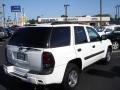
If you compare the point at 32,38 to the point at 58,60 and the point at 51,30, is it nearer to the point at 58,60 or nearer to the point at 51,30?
the point at 51,30

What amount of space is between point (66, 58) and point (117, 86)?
1.88m

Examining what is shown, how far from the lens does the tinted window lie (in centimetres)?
540

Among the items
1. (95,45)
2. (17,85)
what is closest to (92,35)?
(95,45)

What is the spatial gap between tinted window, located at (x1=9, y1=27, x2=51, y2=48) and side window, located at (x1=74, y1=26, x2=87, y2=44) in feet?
3.70

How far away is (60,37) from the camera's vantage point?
5.73m

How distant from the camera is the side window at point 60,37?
5.47 metres

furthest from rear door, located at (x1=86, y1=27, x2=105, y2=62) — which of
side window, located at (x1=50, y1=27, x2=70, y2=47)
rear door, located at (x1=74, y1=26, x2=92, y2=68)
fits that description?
side window, located at (x1=50, y1=27, x2=70, y2=47)

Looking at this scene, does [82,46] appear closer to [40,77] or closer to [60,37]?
[60,37]

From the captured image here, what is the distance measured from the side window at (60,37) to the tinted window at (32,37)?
157mm

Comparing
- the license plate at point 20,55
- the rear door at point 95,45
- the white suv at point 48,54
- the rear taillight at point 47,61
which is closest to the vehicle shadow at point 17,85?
the white suv at point 48,54

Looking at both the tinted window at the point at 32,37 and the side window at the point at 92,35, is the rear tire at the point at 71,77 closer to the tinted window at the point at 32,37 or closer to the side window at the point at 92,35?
the tinted window at the point at 32,37

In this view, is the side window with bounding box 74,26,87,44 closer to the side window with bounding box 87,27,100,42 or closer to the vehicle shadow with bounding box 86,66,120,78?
the side window with bounding box 87,27,100,42

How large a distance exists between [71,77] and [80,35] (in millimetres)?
1309

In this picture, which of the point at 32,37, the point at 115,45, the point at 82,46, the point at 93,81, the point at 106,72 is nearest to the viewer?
the point at 32,37
